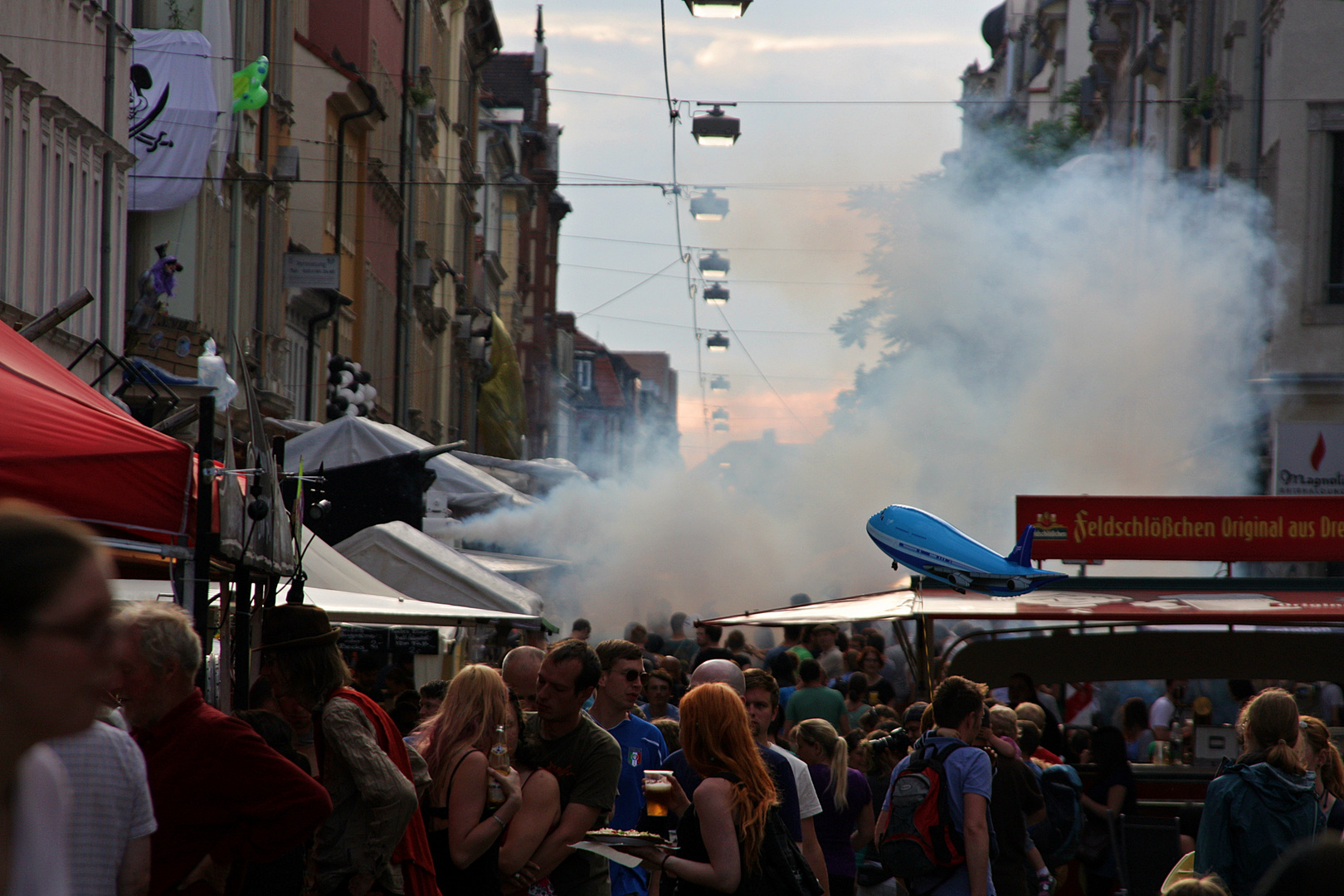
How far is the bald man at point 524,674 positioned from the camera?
8.06 metres

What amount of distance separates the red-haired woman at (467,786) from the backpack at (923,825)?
186cm

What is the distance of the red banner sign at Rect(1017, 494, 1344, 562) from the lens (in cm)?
1622

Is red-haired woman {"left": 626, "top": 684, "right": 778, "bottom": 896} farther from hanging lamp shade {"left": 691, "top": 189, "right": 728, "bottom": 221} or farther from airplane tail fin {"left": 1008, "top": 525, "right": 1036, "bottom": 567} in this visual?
hanging lamp shade {"left": 691, "top": 189, "right": 728, "bottom": 221}

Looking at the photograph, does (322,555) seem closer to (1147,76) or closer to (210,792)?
(210,792)

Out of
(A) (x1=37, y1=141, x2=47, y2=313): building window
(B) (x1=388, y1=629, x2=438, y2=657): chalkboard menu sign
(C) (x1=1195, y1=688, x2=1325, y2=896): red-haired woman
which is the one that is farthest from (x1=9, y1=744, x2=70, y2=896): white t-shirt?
(A) (x1=37, y1=141, x2=47, y2=313): building window

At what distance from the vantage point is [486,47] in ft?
178

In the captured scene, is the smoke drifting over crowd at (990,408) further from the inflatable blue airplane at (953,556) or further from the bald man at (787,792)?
the bald man at (787,792)

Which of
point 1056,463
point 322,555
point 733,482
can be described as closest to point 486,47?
point 733,482

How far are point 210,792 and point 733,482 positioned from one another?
111 feet

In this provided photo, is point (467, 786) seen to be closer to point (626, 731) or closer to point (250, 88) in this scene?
point (626, 731)

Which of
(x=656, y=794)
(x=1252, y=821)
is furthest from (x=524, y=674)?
(x=1252, y=821)

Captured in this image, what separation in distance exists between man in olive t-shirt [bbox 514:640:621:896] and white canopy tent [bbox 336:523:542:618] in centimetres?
1025

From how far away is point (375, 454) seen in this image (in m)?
21.0

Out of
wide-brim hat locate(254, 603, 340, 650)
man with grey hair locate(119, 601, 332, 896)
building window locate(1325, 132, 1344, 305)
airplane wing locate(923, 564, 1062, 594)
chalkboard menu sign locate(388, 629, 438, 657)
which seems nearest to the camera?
man with grey hair locate(119, 601, 332, 896)
